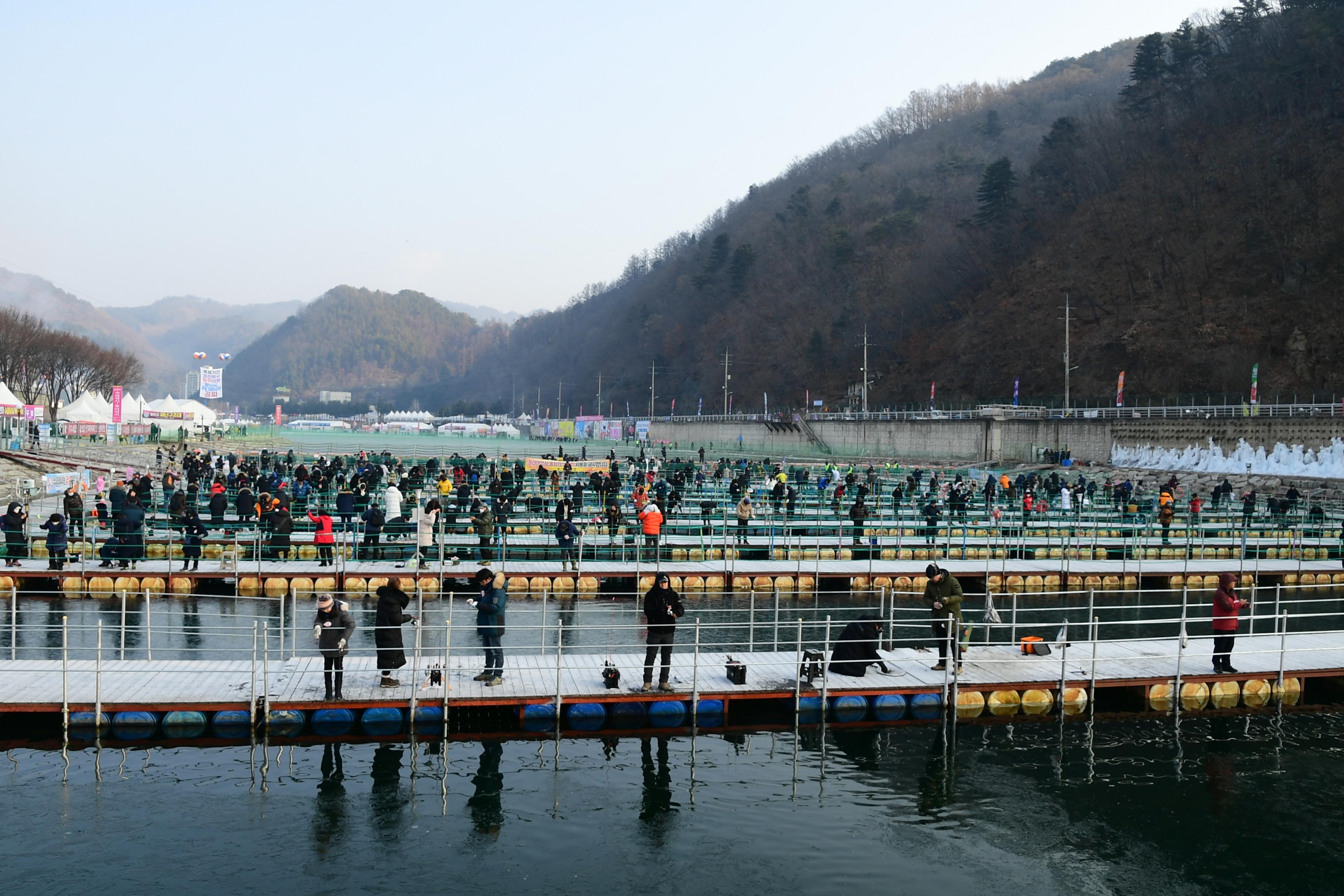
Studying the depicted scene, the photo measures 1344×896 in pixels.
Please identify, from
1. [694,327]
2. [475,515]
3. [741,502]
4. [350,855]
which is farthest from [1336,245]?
[694,327]

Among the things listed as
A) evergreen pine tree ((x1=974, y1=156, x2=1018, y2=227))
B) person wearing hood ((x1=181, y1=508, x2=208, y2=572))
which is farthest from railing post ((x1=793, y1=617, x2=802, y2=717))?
evergreen pine tree ((x1=974, y1=156, x2=1018, y2=227))

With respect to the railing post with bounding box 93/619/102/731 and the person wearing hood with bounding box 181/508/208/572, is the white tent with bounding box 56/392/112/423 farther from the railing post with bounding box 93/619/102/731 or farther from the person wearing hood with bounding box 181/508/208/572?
the railing post with bounding box 93/619/102/731

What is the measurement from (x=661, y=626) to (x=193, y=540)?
618 inches

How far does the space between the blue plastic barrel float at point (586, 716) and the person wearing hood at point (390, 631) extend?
98.9 inches

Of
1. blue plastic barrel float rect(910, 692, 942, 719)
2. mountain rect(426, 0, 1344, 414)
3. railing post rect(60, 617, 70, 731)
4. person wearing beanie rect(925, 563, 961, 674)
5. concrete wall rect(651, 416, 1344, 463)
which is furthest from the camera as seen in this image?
mountain rect(426, 0, 1344, 414)

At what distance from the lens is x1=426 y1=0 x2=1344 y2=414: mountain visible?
273ft

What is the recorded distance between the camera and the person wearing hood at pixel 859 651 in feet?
54.0

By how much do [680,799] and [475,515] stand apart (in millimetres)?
14758

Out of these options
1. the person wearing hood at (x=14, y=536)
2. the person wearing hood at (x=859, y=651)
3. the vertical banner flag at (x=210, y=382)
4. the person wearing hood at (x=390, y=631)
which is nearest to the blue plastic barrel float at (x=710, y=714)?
the person wearing hood at (x=859, y=651)

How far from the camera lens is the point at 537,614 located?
2366cm

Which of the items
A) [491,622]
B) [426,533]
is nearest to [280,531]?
[426,533]

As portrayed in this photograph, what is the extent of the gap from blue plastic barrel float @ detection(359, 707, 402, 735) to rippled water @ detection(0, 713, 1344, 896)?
31 centimetres

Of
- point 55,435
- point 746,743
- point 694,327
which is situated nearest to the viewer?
point 746,743

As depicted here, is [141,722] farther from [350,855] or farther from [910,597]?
[910,597]
